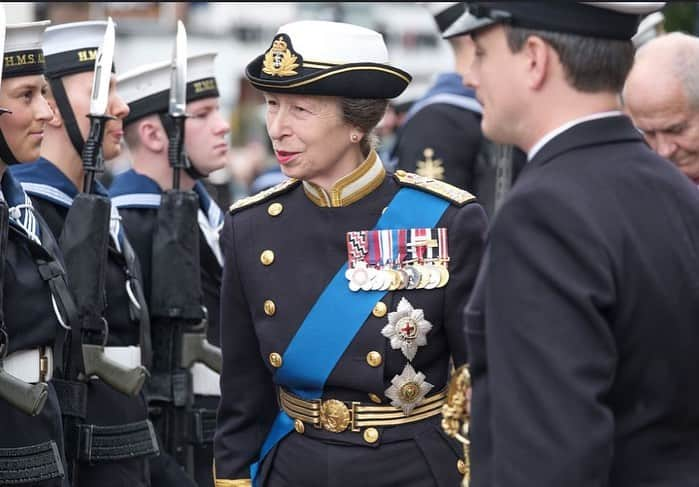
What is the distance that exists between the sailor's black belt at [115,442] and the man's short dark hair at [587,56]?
289 centimetres

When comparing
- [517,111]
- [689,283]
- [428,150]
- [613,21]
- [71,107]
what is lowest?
[428,150]

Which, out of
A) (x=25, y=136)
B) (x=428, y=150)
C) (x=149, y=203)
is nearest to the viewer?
(x=25, y=136)

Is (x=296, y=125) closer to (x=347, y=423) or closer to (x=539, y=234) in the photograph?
(x=347, y=423)

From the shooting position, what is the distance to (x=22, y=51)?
4.81 meters

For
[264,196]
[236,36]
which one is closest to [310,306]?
[264,196]

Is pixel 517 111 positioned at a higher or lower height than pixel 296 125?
higher

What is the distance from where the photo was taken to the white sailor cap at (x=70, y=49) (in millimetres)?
5805

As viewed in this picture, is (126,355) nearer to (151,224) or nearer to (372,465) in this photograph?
(151,224)

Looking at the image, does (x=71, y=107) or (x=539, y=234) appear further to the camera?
(x=71, y=107)

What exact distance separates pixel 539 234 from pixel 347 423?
1446 mm

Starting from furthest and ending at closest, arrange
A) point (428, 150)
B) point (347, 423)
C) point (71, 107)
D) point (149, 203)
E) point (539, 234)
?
point (428, 150), point (149, 203), point (71, 107), point (347, 423), point (539, 234)

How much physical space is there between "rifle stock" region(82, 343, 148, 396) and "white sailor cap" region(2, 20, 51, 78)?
1042 mm

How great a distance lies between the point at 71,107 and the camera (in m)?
5.76

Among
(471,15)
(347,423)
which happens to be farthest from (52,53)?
(471,15)
